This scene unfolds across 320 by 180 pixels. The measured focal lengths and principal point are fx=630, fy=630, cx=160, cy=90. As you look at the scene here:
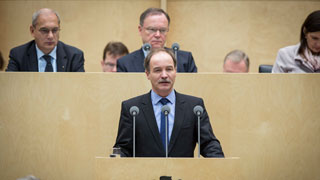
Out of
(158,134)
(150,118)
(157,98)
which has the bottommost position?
(158,134)

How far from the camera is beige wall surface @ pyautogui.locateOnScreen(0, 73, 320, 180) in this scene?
446cm

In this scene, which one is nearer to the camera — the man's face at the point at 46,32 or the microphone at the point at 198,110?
the microphone at the point at 198,110

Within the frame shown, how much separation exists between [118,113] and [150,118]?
0.62 m

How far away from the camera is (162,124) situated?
12.9ft

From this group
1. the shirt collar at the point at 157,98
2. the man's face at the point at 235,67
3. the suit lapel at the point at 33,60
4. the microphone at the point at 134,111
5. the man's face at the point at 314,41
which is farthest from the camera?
the man's face at the point at 235,67

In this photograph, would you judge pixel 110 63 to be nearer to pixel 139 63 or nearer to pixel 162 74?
pixel 139 63

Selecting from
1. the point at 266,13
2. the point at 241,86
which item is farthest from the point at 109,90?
the point at 266,13

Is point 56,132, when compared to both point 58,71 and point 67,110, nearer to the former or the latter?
point 67,110

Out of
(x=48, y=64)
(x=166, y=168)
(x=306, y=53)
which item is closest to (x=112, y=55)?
(x=48, y=64)

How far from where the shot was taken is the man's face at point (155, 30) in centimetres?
493

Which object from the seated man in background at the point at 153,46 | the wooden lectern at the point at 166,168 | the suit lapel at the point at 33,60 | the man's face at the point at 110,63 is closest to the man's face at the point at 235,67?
the seated man in background at the point at 153,46

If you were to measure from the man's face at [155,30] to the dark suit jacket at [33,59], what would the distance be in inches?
23.0

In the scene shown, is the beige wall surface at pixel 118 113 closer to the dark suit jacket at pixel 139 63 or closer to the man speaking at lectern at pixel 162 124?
the dark suit jacket at pixel 139 63

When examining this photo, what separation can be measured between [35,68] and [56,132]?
647 mm
